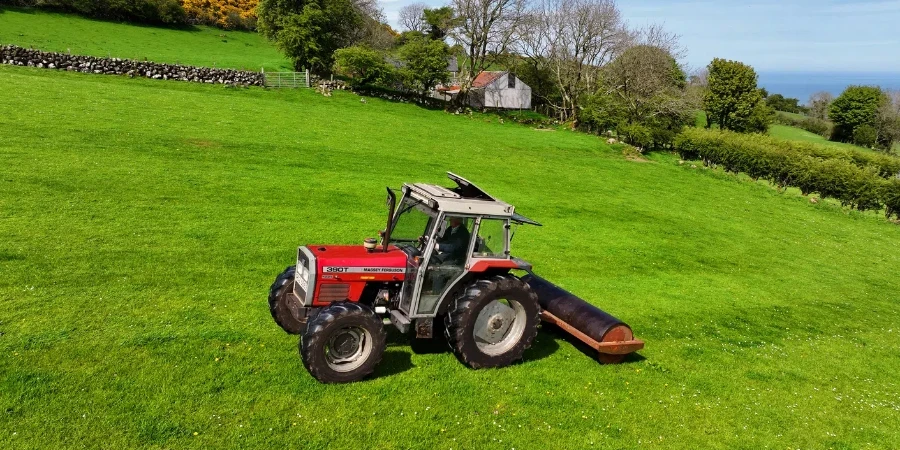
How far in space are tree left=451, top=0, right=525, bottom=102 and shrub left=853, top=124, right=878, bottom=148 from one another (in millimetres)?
45692

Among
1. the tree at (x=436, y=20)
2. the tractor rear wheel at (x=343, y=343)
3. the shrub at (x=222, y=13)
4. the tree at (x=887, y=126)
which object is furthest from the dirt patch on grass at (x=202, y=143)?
the tree at (x=887, y=126)

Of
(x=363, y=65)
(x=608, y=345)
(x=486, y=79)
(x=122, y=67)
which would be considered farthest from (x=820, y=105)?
(x=608, y=345)

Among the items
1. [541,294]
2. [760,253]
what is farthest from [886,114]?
[541,294]

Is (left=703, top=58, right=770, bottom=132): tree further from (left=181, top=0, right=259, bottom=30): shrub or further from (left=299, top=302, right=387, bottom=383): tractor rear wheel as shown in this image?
(left=299, top=302, right=387, bottom=383): tractor rear wheel

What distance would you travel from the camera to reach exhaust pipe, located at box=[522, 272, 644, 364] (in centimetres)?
894

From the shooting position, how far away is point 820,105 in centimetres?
8962

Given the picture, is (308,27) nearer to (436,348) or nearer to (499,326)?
(436,348)

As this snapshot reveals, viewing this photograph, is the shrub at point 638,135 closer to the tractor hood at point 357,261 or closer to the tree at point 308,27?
the tree at point 308,27

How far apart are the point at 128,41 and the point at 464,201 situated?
156 feet

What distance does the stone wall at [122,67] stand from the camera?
31.7 meters

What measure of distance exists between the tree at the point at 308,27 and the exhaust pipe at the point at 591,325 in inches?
1482

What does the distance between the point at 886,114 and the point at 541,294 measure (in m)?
74.3

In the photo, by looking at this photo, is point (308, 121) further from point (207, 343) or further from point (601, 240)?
point (207, 343)

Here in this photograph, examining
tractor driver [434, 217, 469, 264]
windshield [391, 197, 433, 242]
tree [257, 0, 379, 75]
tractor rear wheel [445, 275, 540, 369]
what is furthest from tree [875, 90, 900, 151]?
windshield [391, 197, 433, 242]
